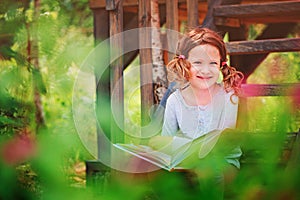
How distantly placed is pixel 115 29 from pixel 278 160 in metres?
4.00

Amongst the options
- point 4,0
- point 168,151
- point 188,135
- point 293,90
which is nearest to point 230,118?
point 188,135

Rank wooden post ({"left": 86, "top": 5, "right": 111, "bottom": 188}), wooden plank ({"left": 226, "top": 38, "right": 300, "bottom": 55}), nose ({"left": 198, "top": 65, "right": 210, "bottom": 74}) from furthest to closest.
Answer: wooden post ({"left": 86, "top": 5, "right": 111, "bottom": 188}), wooden plank ({"left": 226, "top": 38, "right": 300, "bottom": 55}), nose ({"left": 198, "top": 65, "right": 210, "bottom": 74})

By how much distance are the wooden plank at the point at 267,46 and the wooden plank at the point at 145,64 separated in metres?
0.52

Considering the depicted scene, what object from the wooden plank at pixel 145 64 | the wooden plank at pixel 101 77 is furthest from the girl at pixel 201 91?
the wooden plank at pixel 101 77

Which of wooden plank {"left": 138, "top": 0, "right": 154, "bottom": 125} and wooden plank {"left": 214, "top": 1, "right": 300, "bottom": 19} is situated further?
wooden plank {"left": 214, "top": 1, "right": 300, "bottom": 19}

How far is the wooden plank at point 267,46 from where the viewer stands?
4.40 metres

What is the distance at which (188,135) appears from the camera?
3400mm

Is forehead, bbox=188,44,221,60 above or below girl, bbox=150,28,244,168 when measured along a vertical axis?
above

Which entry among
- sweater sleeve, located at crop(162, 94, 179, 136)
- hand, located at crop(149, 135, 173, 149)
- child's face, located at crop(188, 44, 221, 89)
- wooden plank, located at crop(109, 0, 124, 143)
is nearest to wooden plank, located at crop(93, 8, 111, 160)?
wooden plank, located at crop(109, 0, 124, 143)

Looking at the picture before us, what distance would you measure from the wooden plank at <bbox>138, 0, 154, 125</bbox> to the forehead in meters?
1.25

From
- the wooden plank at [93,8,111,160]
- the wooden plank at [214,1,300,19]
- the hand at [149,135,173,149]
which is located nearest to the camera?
the hand at [149,135,173,149]

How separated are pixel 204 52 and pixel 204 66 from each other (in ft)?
0.22

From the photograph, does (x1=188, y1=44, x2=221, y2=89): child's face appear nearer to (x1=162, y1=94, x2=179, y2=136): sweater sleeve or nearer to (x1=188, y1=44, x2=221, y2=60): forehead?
(x1=188, y1=44, x2=221, y2=60): forehead

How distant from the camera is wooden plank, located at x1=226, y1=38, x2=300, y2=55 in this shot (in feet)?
14.4
